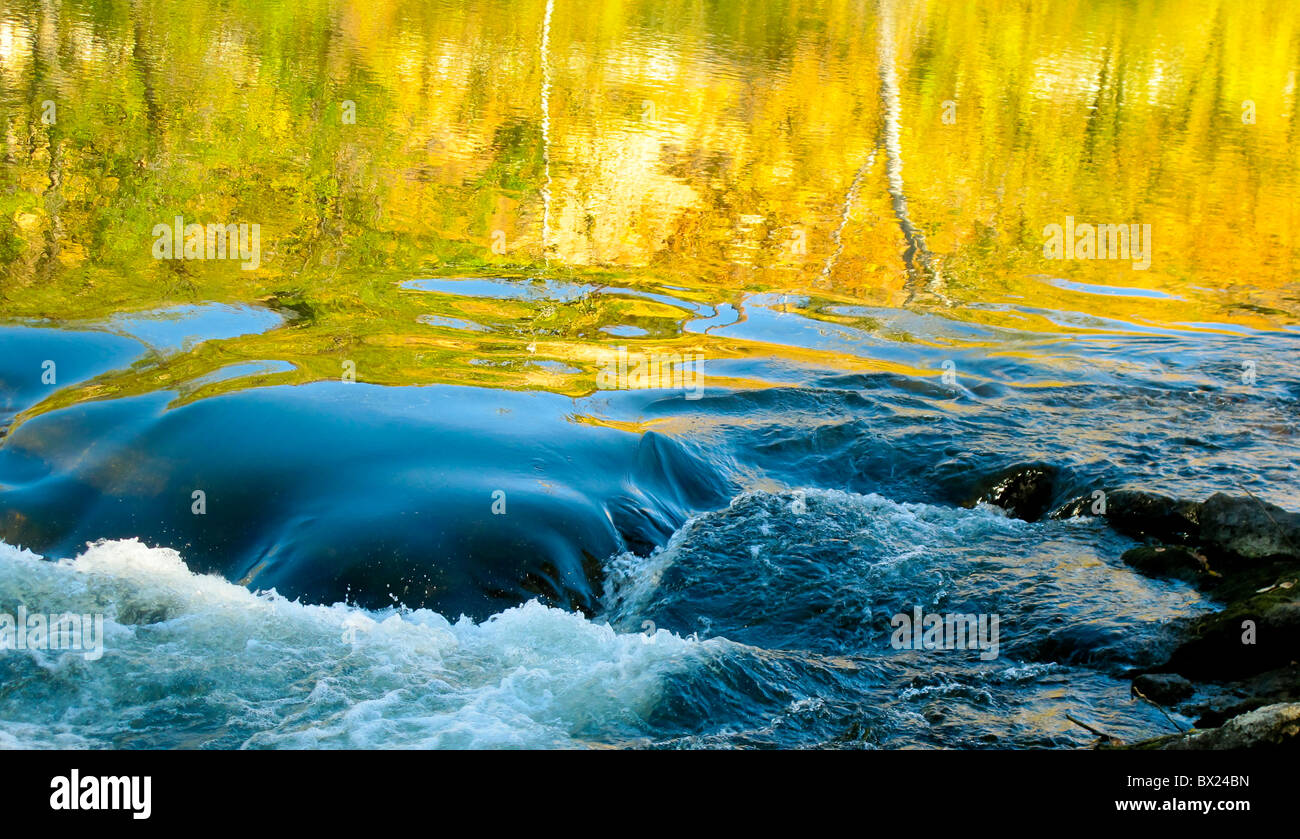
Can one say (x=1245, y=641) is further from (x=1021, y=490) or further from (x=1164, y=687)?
(x=1021, y=490)

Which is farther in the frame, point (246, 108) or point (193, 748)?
point (246, 108)

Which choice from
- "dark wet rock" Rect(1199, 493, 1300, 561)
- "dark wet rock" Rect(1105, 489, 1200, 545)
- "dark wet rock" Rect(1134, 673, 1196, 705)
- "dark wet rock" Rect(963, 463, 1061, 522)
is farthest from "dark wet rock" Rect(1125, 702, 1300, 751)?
"dark wet rock" Rect(963, 463, 1061, 522)

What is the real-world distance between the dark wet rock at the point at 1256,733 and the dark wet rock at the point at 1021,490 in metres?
4.67

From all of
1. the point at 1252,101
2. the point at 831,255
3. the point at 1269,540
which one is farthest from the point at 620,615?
the point at 1252,101

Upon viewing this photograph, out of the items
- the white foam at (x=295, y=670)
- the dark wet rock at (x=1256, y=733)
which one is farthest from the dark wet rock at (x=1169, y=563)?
the white foam at (x=295, y=670)

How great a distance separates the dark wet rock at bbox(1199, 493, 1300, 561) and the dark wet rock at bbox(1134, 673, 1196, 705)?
174 cm

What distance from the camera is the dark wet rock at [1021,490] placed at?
10273 mm

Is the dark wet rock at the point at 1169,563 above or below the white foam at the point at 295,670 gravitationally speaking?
above

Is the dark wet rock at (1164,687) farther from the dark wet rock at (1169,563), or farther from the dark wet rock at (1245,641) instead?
the dark wet rock at (1169,563)

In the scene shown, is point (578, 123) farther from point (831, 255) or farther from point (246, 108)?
point (831, 255)

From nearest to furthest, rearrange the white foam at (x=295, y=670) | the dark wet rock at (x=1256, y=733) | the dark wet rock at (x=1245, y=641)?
the dark wet rock at (x=1256, y=733) → the white foam at (x=295, y=670) → the dark wet rock at (x=1245, y=641)

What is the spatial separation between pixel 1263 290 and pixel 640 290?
33.4 feet

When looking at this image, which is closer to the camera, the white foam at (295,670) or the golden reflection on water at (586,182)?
the white foam at (295,670)
